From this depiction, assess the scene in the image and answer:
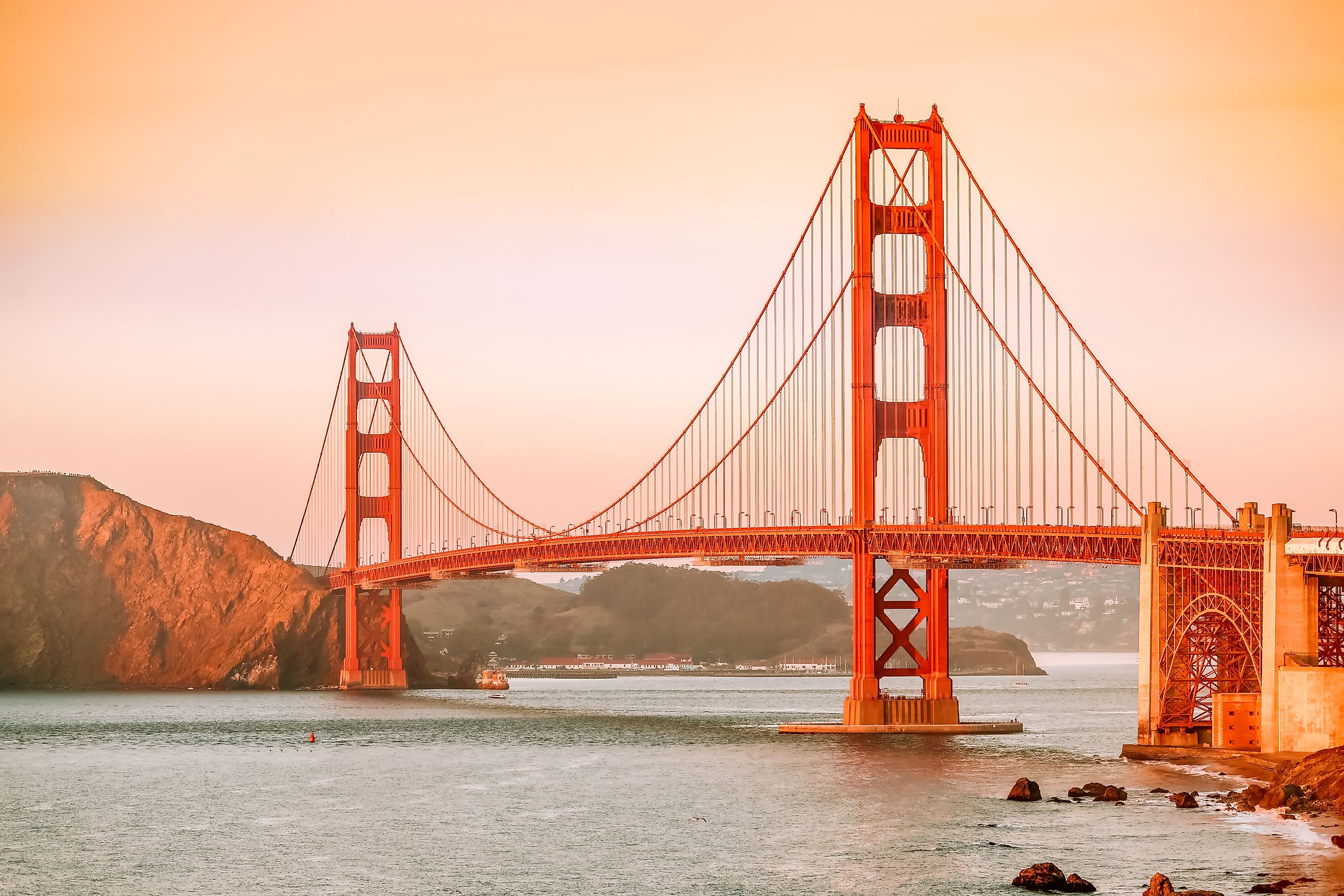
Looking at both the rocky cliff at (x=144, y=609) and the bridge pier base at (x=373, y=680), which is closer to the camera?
the bridge pier base at (x=373, y=680)

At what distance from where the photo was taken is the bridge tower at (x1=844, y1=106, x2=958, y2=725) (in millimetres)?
80750

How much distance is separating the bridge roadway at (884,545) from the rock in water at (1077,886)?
22.6 meters

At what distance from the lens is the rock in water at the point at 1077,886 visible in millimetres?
40719

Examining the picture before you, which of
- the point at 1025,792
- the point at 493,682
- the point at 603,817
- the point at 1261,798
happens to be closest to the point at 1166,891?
the point at 1261,798

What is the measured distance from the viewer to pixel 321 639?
16088 centimetres

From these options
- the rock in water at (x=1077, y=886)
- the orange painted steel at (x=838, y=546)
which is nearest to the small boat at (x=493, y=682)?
the orange painted steel at (x=838, y=546)

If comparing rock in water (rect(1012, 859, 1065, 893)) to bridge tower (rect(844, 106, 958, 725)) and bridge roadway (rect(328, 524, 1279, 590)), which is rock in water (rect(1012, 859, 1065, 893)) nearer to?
bridge roadway (rect(328, 524, 1279, 590))

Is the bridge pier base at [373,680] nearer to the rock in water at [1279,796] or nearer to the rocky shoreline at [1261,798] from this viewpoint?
the rocky shoreline at [1261,798]

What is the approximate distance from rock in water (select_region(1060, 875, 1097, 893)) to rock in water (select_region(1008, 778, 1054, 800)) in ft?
50.3

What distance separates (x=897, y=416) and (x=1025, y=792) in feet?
90.2

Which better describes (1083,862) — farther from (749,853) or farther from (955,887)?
(749,853)

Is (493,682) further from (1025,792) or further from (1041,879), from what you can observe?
(1041,879)

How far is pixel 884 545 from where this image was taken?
262 feet

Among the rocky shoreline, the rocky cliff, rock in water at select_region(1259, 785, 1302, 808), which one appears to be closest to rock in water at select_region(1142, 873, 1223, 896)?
the rocky shoreline
